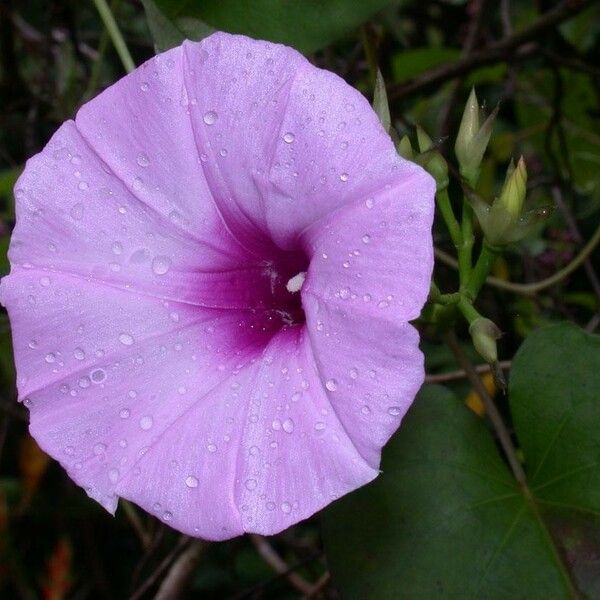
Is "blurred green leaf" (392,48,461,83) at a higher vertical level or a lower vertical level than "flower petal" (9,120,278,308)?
lower

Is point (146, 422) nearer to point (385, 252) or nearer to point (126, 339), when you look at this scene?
point (126, 339)

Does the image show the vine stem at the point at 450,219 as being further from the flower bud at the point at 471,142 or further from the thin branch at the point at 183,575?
the thin branch at the point at 183,575

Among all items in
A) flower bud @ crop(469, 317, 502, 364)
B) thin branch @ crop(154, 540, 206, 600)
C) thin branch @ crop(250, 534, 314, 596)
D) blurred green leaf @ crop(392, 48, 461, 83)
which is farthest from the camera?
blurred green leaf @ crop(392, 48, 461, 83)

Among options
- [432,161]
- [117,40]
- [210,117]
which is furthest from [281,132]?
[117,40]

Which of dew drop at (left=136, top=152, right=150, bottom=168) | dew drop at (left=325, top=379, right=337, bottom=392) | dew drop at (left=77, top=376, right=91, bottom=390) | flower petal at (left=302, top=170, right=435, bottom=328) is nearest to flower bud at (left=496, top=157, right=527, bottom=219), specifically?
flower petal at (left=302, top=170, right=435, bottom=328)

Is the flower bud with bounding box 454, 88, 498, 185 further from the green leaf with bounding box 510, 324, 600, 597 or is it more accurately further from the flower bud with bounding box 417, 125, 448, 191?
the green leaf with bounding box 510, 324, 600, 597

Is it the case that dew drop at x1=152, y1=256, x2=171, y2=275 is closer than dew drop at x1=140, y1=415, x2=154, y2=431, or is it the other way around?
dew drop at x1=140, y1=415, x2=154, y2=431
